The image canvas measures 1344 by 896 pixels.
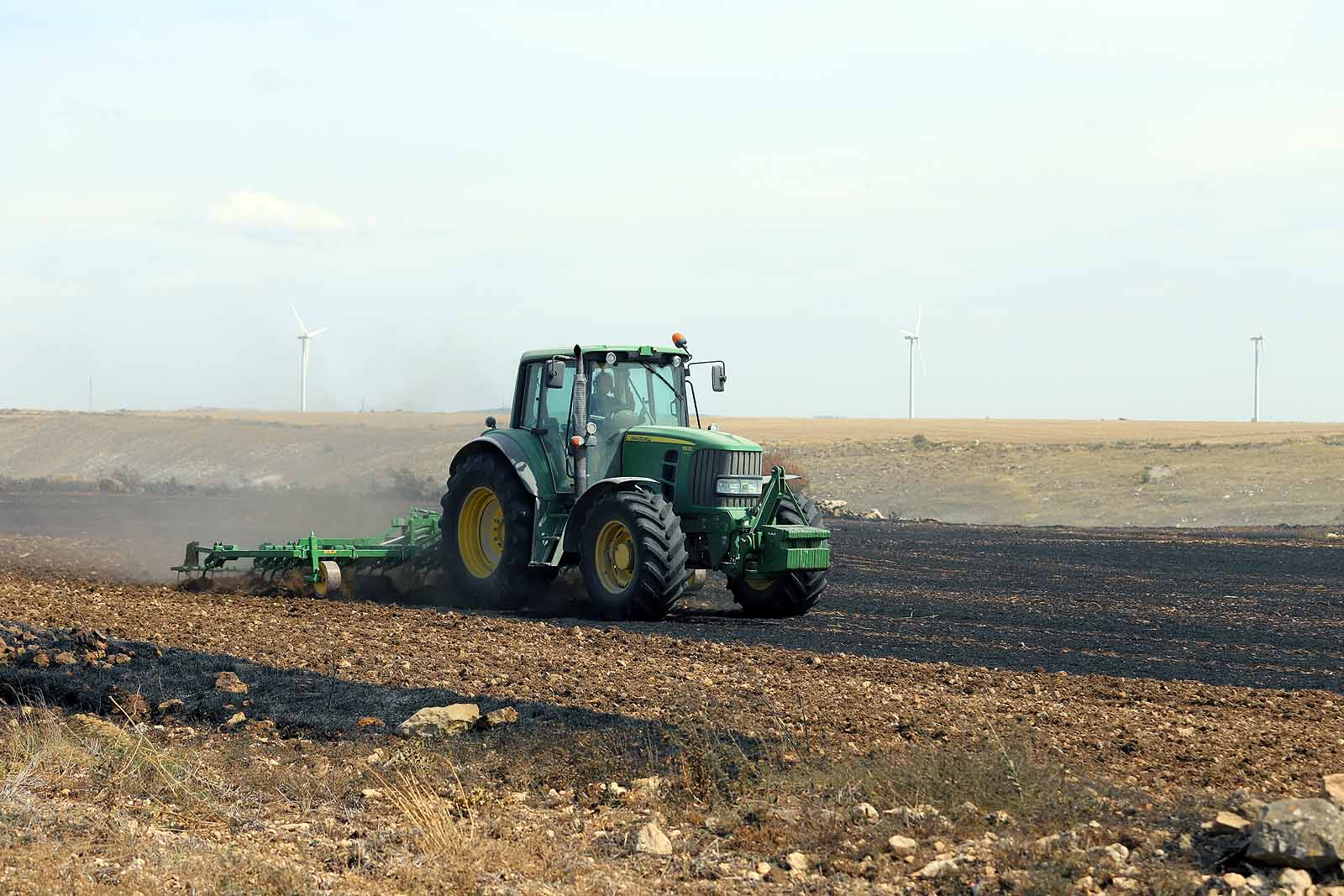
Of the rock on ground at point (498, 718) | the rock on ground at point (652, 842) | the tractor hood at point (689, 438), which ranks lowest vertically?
the rock on ground at point (652, 842)

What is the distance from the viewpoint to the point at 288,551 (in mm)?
16609

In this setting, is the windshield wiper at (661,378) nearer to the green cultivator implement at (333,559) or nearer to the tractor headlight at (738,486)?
the tractor headlight at (738,486)

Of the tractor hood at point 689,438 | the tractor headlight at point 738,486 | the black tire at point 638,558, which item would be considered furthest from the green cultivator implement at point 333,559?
the tractor headlight at point 738,486

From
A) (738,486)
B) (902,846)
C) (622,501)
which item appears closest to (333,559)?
(622,501)

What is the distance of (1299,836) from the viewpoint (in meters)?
6.09

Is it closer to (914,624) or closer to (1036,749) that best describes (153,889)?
(1036,749)

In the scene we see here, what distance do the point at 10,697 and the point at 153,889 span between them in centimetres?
510

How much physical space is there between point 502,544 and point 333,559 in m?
2.01

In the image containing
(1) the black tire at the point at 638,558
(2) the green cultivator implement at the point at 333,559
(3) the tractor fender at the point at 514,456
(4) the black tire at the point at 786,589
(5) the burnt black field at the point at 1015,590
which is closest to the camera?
(5) the burnt black field at the point at 1015,590

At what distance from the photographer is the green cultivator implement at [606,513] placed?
1486 centimetres

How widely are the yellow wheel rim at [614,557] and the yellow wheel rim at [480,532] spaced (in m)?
→ 1.85

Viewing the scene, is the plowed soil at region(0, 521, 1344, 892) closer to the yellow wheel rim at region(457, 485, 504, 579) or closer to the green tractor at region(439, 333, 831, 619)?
the green tractor at region(439, 333, 831, 619)

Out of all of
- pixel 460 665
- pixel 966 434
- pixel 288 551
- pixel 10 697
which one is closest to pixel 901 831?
pixel 460 665

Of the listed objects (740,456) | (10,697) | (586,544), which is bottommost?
(10,697)
